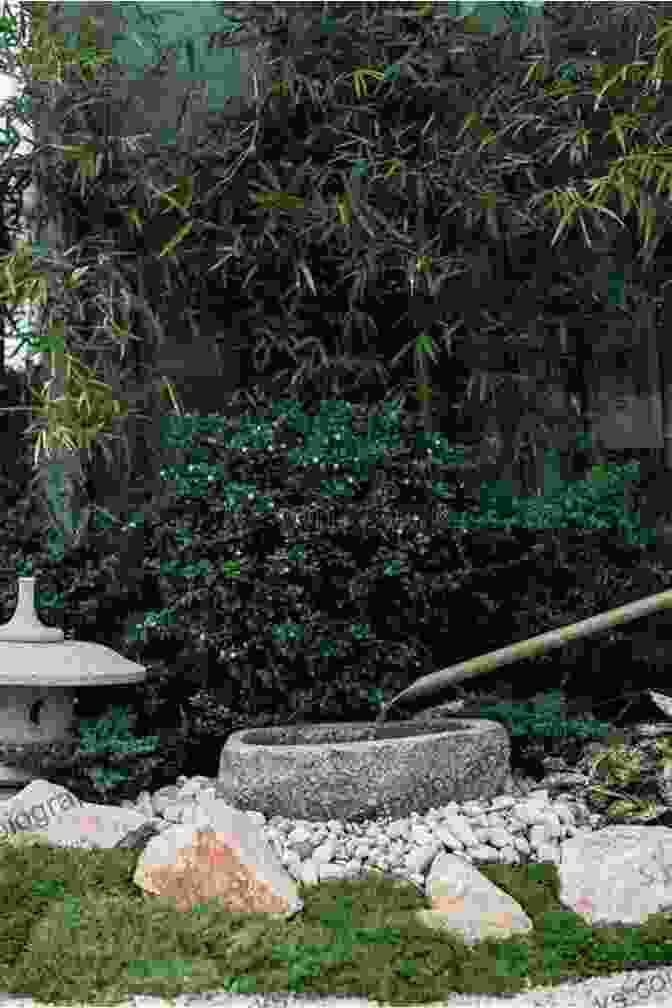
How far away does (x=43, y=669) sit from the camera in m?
4.41

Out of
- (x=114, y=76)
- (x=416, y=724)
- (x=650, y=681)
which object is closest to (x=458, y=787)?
(x=416, y=724)

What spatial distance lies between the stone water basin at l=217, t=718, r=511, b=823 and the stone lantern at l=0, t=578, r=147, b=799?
0.61m

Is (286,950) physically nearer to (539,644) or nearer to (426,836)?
(426,836)

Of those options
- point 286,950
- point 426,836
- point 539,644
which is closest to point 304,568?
point 539,644

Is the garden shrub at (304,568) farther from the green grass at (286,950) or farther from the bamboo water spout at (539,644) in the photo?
the green grass at (286,950)

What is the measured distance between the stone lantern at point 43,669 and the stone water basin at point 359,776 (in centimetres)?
61

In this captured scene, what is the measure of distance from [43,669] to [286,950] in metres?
1.73

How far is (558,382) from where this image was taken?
5723 mm

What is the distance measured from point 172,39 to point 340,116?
90 cm

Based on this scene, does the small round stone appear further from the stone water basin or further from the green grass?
the green grass

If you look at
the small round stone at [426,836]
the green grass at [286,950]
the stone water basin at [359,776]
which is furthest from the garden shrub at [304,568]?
the green grass at [286,950]

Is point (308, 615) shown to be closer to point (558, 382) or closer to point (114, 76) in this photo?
point (558, 382)

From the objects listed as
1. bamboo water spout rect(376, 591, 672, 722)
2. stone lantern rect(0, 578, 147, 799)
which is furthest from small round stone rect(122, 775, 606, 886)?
stone lantern rect(0, 578, 147, 799)

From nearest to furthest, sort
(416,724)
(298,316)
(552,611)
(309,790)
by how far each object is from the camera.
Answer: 1. (309,790)
2. (416,724)
3. (552,611)
4. (298,316)
